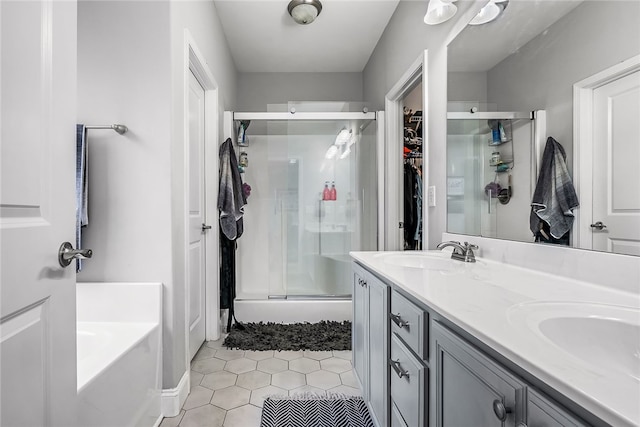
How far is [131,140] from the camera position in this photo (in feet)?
5.09

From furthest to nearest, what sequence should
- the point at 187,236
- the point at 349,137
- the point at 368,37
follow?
1. the point at 349,137
2. the point at 368,37
3. the point at 187,236

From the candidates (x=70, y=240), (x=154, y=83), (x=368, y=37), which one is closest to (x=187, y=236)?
(x=154, y=83)

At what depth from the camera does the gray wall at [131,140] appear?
5.02 ft

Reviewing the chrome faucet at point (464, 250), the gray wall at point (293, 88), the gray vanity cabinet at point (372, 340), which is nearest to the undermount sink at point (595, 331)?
the gray vanity cabinet at point (372, 340)

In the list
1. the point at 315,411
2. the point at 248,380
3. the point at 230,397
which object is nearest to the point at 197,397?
the point at 230,397

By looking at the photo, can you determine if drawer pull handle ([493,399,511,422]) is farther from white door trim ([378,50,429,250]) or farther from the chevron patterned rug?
white door trim ([378,50,429,250])

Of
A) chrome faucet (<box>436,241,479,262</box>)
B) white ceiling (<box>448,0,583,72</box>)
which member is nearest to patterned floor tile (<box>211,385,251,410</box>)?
chrome faucet (<box>436,241,479,262</box>)

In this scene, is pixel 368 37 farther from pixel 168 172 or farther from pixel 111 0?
pixel 168 172

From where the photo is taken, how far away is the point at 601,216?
2.92 ft

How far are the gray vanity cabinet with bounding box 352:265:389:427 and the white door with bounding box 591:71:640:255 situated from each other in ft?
2.19

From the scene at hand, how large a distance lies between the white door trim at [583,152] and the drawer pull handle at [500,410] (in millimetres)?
629

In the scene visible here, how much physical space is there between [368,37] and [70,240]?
2.87 meters

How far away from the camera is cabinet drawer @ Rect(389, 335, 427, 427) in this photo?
884 mm

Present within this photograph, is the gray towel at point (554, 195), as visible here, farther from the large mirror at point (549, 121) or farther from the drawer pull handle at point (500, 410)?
the drawer pull handle at point (500, 410)
